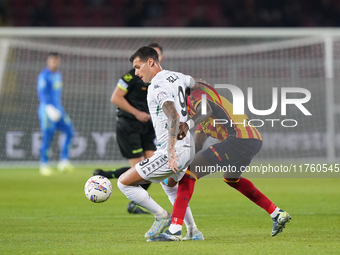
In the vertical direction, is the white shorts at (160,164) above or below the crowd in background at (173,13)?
below

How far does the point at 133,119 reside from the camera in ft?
27.6

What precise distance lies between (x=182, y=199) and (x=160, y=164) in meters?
0.42

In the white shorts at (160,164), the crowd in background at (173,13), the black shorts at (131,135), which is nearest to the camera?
the white shorts at (160,164)

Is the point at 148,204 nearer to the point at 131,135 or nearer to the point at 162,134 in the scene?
the point at 162,134

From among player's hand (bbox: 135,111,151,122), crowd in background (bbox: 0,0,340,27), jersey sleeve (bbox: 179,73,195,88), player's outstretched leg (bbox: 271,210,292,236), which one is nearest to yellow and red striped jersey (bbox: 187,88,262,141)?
jersey sleeve (bbox: 179,73,195,88)

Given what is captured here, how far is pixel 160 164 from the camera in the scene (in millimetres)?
5027

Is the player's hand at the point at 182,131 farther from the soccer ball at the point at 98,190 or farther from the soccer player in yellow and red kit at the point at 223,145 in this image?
the soccer ball at the point at 98,190

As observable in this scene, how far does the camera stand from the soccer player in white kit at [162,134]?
4.89 meters

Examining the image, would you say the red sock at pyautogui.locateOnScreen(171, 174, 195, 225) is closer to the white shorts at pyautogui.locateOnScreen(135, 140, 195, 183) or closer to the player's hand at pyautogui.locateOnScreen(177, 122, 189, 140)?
the white shorts at pyautogui.locateOnScreen(135, 140, 195, 183)

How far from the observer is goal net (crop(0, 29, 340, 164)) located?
16.1 m

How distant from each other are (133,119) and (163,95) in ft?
11.6

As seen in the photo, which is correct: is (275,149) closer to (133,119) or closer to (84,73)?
(84,73)

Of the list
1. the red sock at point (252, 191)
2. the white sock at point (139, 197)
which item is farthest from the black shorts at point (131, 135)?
the white sock at point (139, 197)

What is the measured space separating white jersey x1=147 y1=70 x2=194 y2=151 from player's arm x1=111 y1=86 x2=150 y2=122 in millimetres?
2838
